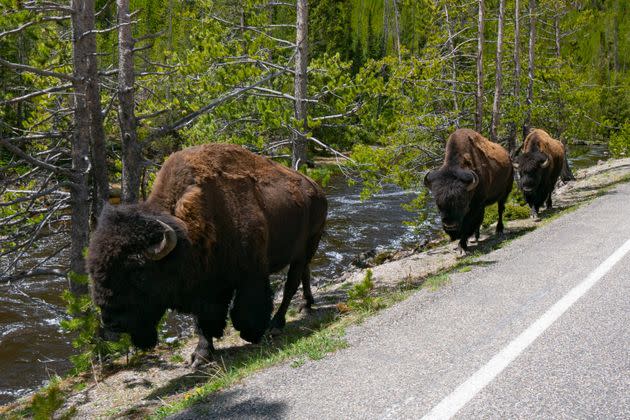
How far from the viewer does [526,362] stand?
421 cm

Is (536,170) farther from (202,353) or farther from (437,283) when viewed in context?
(202,353)

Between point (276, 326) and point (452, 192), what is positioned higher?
point (452, 192)

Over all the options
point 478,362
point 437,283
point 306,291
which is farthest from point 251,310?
point 478,362

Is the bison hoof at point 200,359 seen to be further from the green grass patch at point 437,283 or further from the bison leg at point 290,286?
the green grass patch at point 437,283

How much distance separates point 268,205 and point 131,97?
2444 mm

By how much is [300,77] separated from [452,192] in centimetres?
326

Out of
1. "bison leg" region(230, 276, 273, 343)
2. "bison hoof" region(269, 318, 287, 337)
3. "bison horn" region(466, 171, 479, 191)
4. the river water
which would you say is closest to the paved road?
"bison leg" region(230, 276, 273, 343)

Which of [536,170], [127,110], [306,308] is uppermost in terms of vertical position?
[127,110]

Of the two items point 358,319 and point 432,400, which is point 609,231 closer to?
point 358,319

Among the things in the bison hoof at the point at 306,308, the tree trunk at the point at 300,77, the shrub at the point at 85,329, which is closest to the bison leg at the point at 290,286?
the bison hoof at the point at 306,308

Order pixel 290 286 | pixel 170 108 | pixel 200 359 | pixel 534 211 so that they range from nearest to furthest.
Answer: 1. pixel 200 359
2. pixel 290 286
3. pixel 170 108
4. pixel 534 211

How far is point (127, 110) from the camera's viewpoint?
728cm

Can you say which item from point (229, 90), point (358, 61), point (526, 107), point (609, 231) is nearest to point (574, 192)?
point (526, 107)

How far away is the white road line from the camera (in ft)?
11.7
